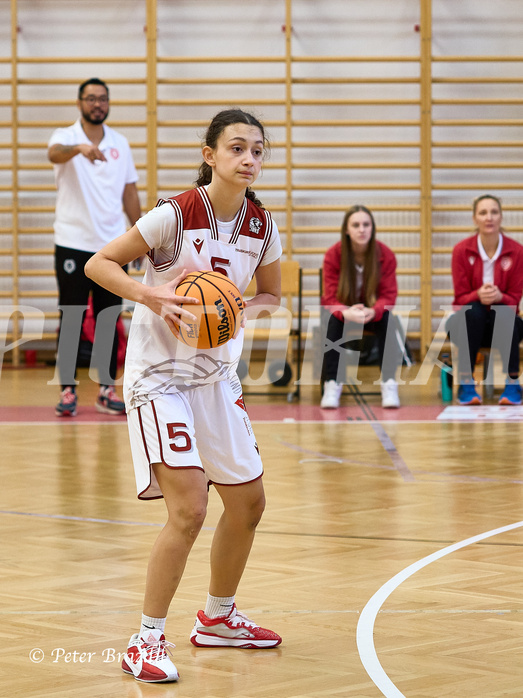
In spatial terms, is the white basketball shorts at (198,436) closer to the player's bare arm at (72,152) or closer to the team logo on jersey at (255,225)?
the team logo on jersey at (255,225)

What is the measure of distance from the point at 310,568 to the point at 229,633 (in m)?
0.76

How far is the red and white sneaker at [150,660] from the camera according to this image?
2521mm

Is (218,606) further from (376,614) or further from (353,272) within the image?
(353,272)

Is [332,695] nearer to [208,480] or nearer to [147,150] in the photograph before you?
[208,480]

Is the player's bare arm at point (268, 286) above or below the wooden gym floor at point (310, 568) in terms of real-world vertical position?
above

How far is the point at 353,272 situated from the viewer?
24.4 feet

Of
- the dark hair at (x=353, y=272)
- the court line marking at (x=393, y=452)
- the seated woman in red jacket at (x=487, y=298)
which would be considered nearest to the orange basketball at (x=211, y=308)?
the court line marking at (x=393, y=452)

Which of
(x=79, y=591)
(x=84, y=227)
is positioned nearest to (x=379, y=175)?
(x=84, y=227)

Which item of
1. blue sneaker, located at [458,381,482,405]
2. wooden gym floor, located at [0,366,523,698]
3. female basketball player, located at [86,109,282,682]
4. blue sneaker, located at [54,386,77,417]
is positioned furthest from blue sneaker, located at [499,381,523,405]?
female basketball player, located at [86,109,282,682]

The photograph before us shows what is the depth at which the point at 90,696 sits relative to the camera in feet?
7.91

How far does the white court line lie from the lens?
248 cm

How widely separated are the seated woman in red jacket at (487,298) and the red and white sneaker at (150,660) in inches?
198

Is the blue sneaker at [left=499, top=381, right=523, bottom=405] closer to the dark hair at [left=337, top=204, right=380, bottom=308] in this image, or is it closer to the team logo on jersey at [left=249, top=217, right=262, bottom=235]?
the dark hair at [left=337, top=204, right=380, bottom=308]

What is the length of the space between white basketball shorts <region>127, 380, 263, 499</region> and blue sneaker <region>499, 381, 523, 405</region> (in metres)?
4.84
